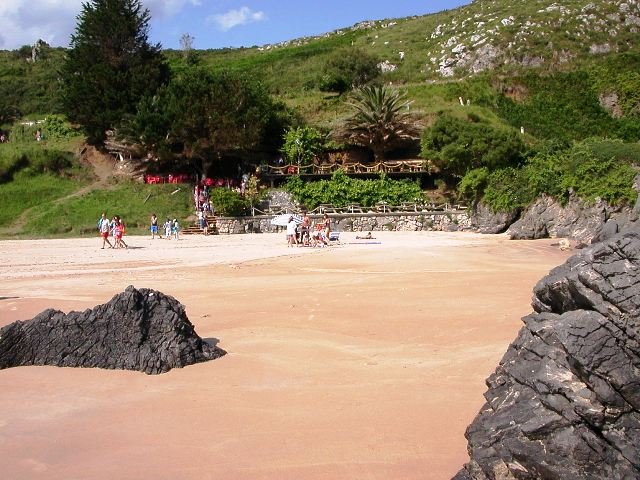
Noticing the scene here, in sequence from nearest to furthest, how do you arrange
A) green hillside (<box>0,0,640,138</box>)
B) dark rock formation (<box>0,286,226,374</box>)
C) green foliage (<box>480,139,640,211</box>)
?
dark rock formation (<box>0,286,226,374</box>), green foliage (<box>480,139,640,211</box>), green hillside (<box>0,0,640,138</box>)

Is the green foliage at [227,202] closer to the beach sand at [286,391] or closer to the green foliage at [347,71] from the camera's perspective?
the green foliage at [347,71]

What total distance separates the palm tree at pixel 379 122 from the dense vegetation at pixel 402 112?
0.11 metres

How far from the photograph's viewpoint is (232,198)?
3766cm

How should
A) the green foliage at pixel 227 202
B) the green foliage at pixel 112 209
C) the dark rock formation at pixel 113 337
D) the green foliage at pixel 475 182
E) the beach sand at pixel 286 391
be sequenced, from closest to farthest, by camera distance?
the beach sand at pixel 286 391 → the dark rock formation at pixel 113 337 → the green foliage at pixel 475 182 → the green foliage at pixel 112 209 → the green foliage at pixel 227 202

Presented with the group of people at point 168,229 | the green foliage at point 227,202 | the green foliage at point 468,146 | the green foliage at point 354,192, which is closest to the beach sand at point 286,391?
the group of people at point 168,229

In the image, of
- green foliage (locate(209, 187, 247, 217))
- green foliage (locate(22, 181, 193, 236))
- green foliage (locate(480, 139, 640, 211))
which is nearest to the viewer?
green foliage (locate(480, 139, 640, 211))

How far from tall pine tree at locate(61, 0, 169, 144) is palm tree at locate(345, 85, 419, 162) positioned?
15.4 meters

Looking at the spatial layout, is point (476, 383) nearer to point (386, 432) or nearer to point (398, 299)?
point (386, 432)

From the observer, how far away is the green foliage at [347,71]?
58125 millimetres

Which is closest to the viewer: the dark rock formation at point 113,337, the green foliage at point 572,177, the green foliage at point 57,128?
the dark rock formation at point 113,337

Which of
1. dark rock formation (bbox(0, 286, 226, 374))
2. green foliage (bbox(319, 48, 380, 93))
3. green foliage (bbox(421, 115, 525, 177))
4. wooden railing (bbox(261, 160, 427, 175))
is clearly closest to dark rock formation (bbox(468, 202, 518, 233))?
green foliage (bbox(421, 115, 525, 177))

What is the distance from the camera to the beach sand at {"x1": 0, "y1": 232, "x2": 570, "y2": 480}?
4984 millimetres

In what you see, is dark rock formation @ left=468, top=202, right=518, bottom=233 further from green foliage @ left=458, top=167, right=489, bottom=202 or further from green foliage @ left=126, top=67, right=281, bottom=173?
green foliage @ left=126, top=67, right=281, bottom=173

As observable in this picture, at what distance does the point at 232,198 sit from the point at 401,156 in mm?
13902
